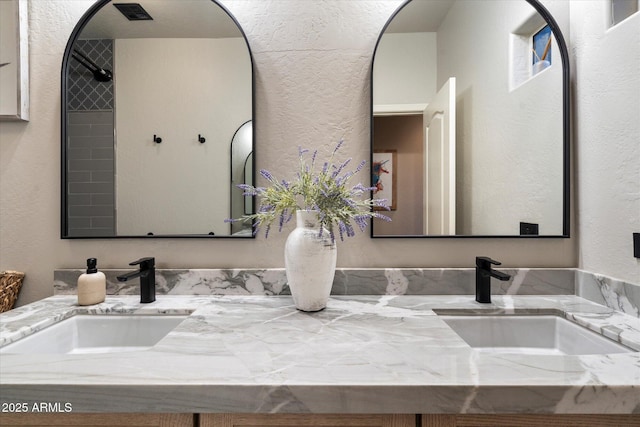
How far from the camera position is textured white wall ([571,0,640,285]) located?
101 cm

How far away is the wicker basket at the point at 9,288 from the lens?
1209mm

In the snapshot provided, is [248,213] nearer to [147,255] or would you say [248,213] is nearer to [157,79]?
[147,255]

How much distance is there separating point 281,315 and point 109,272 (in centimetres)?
69

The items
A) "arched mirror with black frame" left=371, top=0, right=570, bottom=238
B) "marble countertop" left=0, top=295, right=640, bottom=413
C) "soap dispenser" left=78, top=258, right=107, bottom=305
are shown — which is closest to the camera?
"marble countertop" left=0, top=295, right=640, bottom=413

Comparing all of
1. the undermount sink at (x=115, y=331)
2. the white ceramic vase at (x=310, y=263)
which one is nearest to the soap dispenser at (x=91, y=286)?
the undermount sink at (x=115, y=331)

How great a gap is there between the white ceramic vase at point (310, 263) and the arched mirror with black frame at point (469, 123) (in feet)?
1.06

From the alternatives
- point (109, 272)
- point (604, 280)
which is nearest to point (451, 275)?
point (604, 280)

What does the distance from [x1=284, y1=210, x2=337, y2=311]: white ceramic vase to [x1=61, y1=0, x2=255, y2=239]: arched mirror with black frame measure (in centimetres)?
30

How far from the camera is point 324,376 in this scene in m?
0.66

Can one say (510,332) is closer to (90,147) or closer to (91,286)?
(91,286)

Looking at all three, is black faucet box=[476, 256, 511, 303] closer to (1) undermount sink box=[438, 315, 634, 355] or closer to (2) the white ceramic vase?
(1) undermount sink box=[438, 315, 634, 355]

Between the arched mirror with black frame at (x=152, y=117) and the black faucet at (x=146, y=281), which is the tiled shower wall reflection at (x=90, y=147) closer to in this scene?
the arched mirror with black frame at (x=152, y=117)

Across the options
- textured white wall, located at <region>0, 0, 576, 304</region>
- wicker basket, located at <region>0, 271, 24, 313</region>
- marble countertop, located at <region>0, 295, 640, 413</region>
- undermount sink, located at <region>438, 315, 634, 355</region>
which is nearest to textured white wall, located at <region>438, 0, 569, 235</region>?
textured white wall, located at <region>0, 0, 576, 304</region>

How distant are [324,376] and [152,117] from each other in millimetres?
1087
